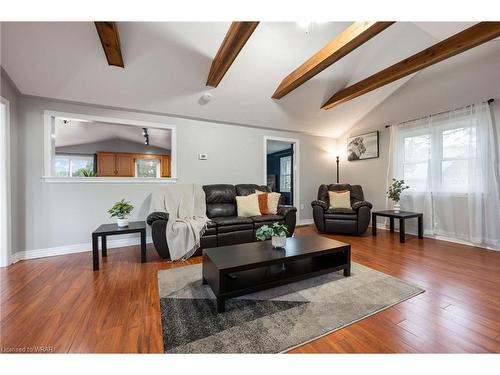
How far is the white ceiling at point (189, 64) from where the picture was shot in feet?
7.84

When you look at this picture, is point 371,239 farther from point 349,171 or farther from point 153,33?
point 153,33

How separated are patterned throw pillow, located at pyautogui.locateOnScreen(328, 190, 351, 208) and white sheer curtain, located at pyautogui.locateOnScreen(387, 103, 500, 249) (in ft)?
3.05

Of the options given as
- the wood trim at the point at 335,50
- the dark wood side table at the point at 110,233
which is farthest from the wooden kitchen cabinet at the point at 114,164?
the wood trim at the point at 335,50

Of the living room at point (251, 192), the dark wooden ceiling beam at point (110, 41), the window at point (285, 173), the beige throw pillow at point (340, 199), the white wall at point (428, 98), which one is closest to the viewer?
Answer: the living room at point (251, 192)

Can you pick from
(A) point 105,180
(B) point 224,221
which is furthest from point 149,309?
(A) point 105,180

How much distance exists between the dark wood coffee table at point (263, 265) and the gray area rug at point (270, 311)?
13 cm

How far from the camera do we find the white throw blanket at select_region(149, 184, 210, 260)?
277 cm

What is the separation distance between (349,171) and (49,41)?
222 inches

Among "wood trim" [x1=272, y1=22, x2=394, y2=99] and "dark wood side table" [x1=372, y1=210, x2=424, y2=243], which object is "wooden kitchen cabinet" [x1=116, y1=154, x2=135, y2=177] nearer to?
"wood trim" [x1=272, y1=22, x2=394, y2=99]

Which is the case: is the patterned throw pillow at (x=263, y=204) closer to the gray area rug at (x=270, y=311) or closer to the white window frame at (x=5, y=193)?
the gray area rug at (x=270, y=311)

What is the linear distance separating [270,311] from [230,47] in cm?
261

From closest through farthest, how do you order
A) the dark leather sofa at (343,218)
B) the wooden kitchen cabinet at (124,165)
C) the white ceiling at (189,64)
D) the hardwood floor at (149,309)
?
the hardwood floor at (149,309) < the white ceiling at (189,64) < the dark leather sofa at (343,218) < the wooden kitchen cabinet at (124,165)

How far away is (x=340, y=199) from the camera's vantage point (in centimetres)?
436
